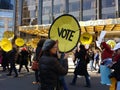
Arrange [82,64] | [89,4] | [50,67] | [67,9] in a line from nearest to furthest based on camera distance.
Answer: [50,67], [82,64], [89,4], [67,9]

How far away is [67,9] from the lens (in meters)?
43.4

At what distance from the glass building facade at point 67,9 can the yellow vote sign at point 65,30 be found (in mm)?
29814

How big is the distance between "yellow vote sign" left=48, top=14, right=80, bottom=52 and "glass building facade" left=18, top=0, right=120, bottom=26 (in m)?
29.8

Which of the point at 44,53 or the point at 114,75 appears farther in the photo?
the point at 114,75

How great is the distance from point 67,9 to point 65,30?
3585cm

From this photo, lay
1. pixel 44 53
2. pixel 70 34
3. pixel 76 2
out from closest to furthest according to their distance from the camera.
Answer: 1. pixel 44 53
2. pixel 70 34
3. pixel 76 2

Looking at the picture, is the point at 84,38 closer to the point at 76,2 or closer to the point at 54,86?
the point at 54,86

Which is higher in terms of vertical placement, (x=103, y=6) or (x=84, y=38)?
(x=103, y=6)

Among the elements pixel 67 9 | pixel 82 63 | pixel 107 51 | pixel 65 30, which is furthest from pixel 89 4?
pixel 65 30

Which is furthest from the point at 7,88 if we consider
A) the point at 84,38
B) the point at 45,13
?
the point at 45,13

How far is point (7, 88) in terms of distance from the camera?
12742 millimetres

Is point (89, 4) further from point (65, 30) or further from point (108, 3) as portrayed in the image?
point (65, 30)

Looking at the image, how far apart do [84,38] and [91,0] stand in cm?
2031

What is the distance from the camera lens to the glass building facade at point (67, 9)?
38.5m
